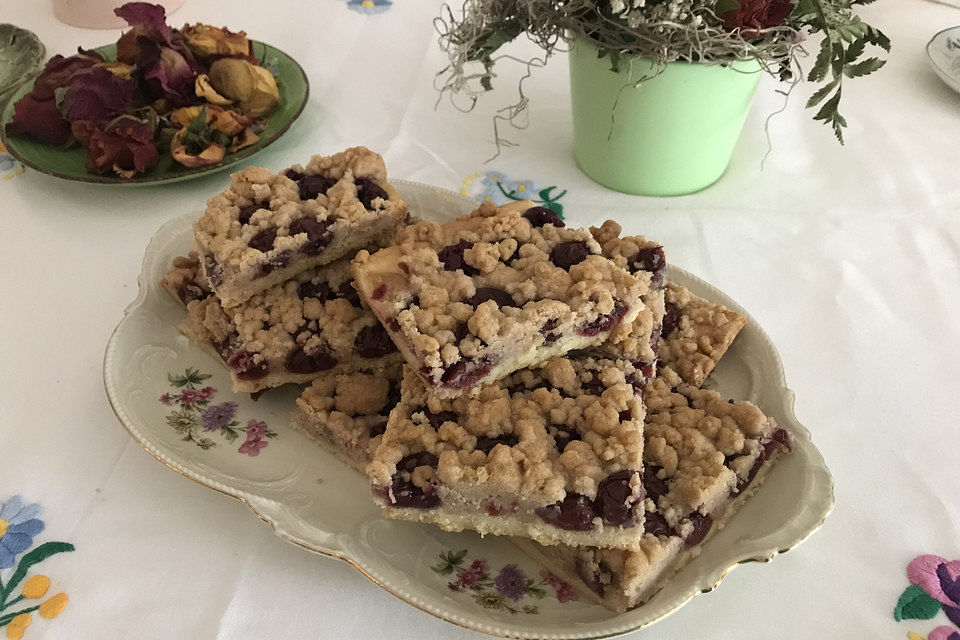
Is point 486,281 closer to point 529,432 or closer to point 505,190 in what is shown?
point 529,432

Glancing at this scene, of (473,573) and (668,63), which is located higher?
(668,63)

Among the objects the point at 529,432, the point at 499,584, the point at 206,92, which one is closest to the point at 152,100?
the point at 206,92

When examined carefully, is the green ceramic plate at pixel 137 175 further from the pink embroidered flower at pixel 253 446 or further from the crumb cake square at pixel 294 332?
the pink embroidered flower at pixel 253 446

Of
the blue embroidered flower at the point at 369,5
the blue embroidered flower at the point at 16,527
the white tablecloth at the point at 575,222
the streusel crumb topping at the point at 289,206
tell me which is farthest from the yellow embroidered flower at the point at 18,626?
the blue embroidered flower at the point at 369,5

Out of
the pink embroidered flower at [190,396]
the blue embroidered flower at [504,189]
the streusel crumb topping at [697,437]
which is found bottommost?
the pink embroidered flower at [190,396]

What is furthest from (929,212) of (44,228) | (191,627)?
(44,228)

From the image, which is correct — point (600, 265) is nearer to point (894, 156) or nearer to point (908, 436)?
point (908, 436)

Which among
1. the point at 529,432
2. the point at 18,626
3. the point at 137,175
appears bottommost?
the point at 18,626
